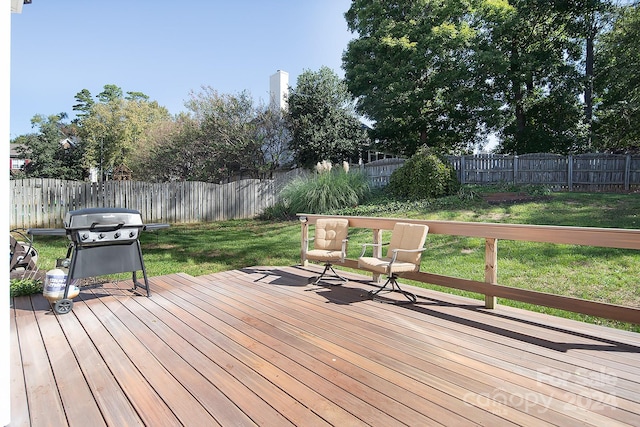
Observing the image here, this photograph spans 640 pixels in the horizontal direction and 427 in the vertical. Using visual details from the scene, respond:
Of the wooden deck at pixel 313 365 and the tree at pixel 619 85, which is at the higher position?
the tree at pixel 619 85

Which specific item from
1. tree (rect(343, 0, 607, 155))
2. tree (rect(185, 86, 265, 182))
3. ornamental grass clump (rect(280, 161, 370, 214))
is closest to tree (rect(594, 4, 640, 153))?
tree (rect(343, 0, 607, 155))

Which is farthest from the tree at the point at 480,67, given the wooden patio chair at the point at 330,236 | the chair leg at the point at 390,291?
the chair leg at the point at 390,291

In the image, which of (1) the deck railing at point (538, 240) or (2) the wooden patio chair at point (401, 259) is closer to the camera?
(1) the deck railing at point (538, 240)

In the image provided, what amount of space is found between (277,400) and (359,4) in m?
17.7

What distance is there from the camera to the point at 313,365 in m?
2.18

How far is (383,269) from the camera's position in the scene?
350 cm

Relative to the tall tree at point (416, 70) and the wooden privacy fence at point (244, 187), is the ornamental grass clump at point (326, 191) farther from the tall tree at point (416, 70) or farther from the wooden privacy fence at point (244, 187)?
the tall tree at point (416, 70)

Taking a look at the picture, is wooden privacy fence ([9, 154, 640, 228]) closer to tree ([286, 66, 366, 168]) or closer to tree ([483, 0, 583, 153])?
tree ([286, 66, 366, 168])

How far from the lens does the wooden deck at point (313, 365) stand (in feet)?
5.55

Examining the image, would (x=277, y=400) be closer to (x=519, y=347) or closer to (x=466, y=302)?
(x=519, y=347)

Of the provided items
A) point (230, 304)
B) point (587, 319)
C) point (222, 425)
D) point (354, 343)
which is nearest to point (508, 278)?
point (587, 319)

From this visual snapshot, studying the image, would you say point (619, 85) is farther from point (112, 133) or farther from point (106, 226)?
point (112, 133)

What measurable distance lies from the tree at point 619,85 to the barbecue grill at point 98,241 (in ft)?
48.0

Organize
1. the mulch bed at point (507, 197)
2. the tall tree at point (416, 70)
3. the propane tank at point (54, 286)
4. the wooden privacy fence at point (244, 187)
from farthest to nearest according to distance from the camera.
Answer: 1. the tall tree at point (416, 70)
2. the wooden privacy fence at point (244, 187)
3. the mulch bed at point (507, 197)
4. the propane tank at point (54, 286)
